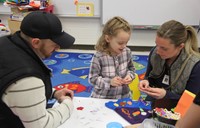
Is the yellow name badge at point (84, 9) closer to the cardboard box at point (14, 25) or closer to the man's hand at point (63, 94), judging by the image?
the cardboard box at point (14, 25)

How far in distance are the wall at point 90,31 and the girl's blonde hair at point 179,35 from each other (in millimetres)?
2415

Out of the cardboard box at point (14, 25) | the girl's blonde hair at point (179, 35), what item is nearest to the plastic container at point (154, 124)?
the girl's blonde hair at point (179, 35)

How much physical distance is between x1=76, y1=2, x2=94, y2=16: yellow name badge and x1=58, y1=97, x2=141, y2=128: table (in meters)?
2.71

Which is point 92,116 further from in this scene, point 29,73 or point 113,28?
point 113,28

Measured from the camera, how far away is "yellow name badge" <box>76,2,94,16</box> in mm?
3802

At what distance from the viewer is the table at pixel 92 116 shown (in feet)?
3.83

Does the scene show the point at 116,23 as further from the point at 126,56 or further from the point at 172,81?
the point at 172,81

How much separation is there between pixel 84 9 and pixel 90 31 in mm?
426

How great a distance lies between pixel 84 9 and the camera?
3830 millimetres

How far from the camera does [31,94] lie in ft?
2.72

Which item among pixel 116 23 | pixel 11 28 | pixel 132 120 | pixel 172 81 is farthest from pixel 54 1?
pixel 132 120

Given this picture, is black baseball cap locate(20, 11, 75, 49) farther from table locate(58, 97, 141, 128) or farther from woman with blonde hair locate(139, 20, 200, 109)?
woman with blonde hair locate(139, 20, 200, 109)

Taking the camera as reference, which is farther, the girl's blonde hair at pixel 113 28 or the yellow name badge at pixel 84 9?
the yellow name badge at pixel 84 9

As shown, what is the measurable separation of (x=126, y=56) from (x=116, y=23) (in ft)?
0.96
